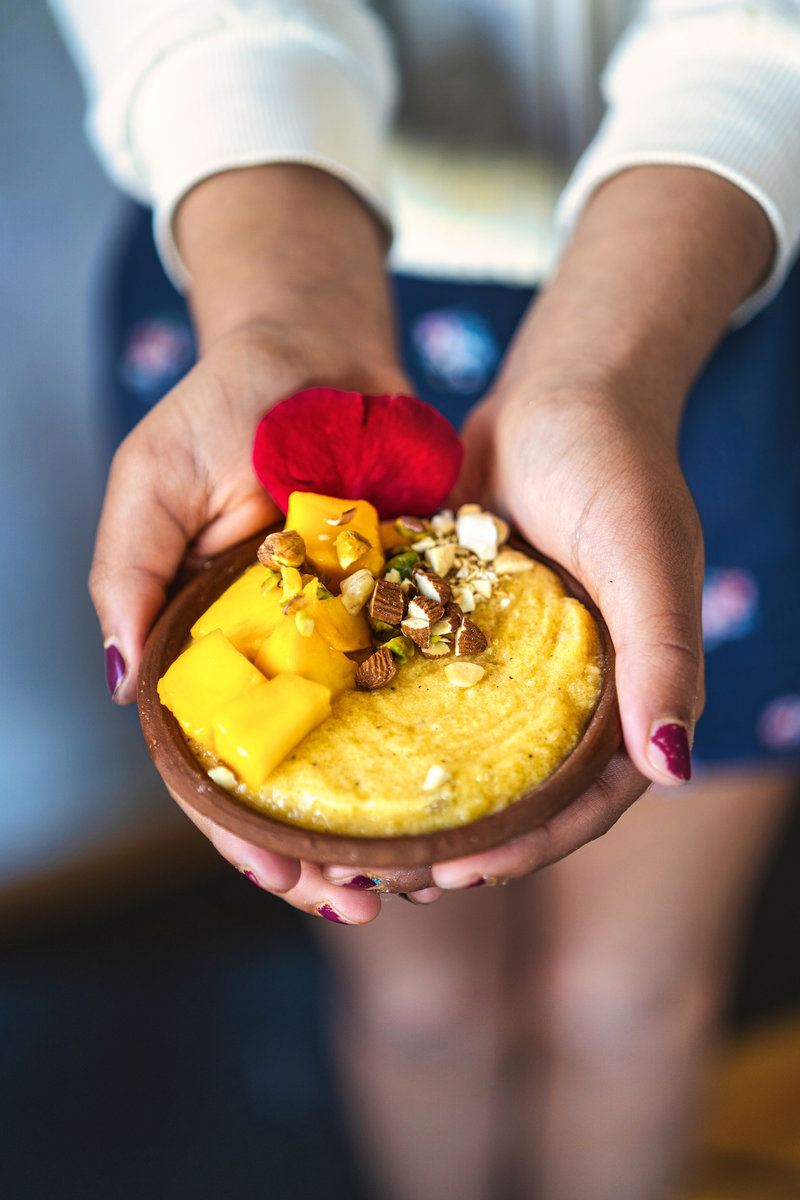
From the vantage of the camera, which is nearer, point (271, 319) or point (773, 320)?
point (271, 319)

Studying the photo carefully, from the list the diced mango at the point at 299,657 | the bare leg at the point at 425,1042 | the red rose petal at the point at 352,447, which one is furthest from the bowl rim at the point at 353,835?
the bare leg at the point at 425,1042

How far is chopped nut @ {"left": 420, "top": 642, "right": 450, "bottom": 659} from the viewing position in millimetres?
890

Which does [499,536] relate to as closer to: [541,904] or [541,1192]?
[541,904]

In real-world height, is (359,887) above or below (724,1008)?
above

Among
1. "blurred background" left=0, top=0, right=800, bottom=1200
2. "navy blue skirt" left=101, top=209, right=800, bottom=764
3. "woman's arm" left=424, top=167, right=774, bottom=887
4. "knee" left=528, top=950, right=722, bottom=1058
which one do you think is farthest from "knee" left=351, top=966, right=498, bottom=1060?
"woman's arm" left=424, top=167, right=774, bottom=887

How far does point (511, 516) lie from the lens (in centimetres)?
108

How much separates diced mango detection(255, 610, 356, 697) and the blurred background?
37.9 inches

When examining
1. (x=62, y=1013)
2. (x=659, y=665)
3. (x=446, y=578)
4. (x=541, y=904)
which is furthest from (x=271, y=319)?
(x=62, y=1013)

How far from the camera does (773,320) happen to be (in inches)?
52.7

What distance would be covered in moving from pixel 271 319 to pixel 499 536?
0.41m

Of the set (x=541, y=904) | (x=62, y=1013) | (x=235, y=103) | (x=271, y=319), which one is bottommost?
(x=62, y=1013)

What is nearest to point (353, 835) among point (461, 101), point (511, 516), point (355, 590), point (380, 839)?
point (380, 839)

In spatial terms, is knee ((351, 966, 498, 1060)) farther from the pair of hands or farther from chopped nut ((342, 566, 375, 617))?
chopped nut ((342, 566, 375, 617))

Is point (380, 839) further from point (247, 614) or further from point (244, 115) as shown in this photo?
point (244, 115)
